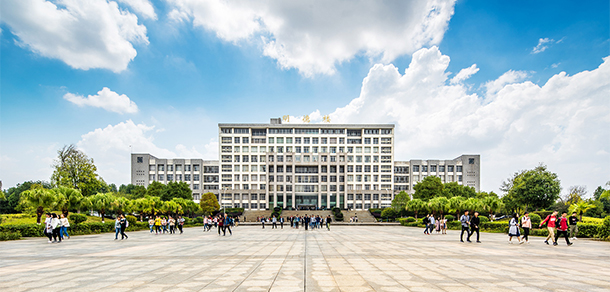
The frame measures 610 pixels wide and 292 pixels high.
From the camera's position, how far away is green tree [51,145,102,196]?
51.5 m

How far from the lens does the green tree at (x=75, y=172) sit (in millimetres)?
51481

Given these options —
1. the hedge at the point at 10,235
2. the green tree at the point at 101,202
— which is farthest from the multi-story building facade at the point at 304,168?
the hedge at the point at 10,235

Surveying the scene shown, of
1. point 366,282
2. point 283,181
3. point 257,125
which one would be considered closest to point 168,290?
point 366,282

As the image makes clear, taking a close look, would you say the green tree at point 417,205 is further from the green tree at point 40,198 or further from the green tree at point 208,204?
the green tree at point 40,198

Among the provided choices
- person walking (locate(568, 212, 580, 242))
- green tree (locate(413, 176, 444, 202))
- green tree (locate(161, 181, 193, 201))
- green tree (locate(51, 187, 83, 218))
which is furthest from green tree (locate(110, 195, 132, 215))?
green tree (locate(413, 176, 444, 202))

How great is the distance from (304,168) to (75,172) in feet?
163

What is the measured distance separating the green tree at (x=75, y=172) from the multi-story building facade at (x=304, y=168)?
34762 millimetres

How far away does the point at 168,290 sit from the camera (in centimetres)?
641

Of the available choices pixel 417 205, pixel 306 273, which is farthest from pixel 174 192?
pixel 306 273

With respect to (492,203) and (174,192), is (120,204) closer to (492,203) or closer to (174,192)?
(174,192)

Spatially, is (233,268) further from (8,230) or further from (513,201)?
(513,201)

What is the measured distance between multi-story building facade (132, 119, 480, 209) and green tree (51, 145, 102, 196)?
34762 mm

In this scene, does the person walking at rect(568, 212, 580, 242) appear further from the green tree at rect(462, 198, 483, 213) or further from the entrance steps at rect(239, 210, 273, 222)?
the entrance steps at rect(239, 210, 273, 222)

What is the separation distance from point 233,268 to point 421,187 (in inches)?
2646
